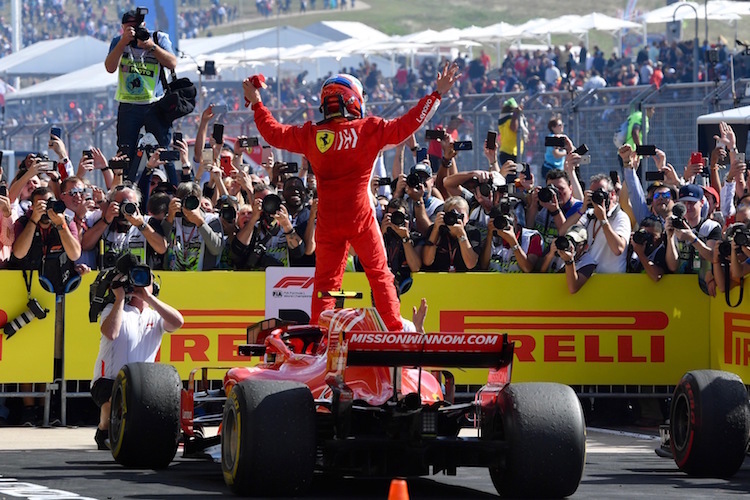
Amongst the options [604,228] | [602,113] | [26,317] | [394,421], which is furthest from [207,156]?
[394,421]

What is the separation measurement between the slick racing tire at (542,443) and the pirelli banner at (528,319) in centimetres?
494

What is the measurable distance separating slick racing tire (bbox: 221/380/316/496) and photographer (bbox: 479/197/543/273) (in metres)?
5.47

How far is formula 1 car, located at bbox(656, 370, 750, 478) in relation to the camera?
955 centimetres

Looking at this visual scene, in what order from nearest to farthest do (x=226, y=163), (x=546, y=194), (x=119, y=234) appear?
1. (x=119, y=234)
2. (x=546, y=194)
3. (x=226, y=163)

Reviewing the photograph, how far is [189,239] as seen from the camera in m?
13.5

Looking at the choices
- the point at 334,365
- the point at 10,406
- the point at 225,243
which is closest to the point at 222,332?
the point at 225,243

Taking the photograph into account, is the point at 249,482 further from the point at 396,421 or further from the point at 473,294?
the point at 473,294

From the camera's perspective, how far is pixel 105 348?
35.7 ft

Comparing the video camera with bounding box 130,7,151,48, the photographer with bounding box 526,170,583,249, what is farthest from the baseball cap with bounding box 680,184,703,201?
the video camera with bounding box 130,7,151,48

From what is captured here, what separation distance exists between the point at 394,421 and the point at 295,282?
5.09 metres

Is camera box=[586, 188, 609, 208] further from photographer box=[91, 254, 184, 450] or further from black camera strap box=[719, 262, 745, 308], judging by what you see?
photographer box=[91, 254, 184, 450]

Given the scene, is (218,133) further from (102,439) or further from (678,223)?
(102,439)

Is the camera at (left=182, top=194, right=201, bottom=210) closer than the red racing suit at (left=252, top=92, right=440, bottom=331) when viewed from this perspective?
No

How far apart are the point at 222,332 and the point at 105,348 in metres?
2.43
